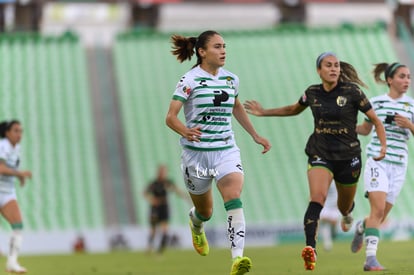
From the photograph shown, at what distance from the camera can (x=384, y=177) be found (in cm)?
1382

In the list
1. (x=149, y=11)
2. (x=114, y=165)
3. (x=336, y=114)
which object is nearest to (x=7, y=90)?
(x=114, y=165)

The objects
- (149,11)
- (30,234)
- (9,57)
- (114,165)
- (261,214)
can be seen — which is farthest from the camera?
(149,11)

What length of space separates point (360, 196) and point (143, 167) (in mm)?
6202

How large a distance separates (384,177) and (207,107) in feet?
10.3

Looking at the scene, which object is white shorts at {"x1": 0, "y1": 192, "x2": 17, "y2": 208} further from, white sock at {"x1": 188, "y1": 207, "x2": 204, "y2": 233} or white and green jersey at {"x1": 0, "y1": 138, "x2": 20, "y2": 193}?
white sock at {"x1": 188, "y1": 207, "x2": 204, "y2": 233}

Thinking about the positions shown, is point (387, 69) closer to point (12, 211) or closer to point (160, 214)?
point (12, 211)

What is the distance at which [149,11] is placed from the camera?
3841 cm

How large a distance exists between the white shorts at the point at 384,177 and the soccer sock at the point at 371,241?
581mm

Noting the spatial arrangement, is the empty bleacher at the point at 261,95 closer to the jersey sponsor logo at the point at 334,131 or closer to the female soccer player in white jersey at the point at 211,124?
the jersey sponsor logo at the point at 334,131

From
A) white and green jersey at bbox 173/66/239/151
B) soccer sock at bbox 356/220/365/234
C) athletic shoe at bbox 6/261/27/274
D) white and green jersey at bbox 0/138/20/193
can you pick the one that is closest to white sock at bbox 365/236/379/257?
soccer sock at bbox 356/220/365/234

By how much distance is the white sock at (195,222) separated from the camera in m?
13.0

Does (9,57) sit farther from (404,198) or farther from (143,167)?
(404,198)

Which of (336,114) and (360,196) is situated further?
(360,196)

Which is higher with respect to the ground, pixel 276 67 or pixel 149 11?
pixel 149 11
